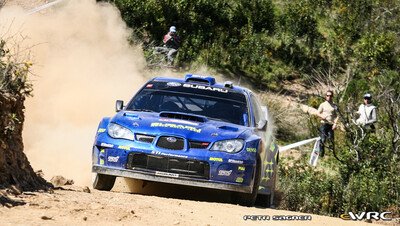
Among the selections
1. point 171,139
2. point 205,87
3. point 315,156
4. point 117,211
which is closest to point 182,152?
point 171,139

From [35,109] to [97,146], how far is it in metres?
9.17

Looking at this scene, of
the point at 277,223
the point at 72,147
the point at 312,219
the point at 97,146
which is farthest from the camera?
the point at 72,147

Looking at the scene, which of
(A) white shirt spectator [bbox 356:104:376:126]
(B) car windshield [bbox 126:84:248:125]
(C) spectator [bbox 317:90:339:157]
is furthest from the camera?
(C) spectator [bbox 317:90:339:157]

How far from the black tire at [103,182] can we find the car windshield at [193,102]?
3.49ft

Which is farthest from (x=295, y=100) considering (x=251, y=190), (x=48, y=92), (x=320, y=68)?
(x=251, y=190)

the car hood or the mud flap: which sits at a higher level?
the car hood

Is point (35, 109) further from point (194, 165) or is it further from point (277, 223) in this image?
point (277, 223)

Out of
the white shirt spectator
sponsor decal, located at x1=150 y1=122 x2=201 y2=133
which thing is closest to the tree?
sponsor decal, located at x1=150 y1=122 x2=201 y2=133

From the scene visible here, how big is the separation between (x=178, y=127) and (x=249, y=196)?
1155 mm

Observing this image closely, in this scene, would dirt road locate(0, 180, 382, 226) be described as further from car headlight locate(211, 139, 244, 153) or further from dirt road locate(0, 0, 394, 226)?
car headlight locate(211, 139, 244, 153)

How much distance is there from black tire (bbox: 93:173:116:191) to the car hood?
2.25ft

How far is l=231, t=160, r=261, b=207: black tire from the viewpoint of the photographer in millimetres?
11234

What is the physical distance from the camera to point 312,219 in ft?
34.4

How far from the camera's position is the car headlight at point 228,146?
11062 mm
